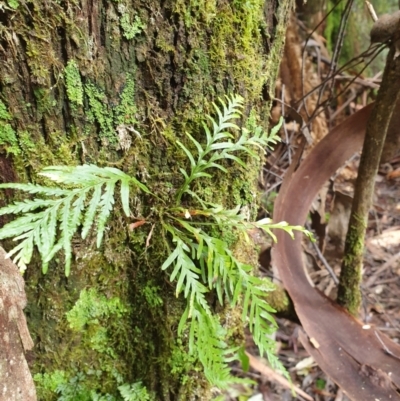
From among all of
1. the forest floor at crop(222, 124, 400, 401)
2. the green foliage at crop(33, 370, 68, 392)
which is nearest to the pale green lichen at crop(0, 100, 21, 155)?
the green foliage at crop(33, 370, 68, 392)

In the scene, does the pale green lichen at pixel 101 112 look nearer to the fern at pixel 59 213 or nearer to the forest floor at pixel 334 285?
the fern at pixel 59 213

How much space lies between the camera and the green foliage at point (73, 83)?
98cm

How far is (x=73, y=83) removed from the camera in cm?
99

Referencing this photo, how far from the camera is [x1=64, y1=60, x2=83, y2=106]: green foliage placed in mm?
978

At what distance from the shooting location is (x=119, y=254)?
1.20 meters

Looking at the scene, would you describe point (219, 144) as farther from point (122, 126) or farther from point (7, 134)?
point (7, 134)

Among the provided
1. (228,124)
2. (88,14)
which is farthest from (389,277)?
(88,14)

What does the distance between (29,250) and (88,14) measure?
0.58m

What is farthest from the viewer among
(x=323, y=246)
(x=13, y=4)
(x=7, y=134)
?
(x=323, y=246)

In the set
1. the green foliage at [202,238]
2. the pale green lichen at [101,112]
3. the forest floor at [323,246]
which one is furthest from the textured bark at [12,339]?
the forest floor at [323,246]

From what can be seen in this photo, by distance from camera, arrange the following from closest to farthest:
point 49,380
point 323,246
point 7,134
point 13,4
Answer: point 13,4
point 7,134
point 49,380
point 323,246

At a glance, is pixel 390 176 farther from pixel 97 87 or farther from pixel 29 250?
pixel 29 250

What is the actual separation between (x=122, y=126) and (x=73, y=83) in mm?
166

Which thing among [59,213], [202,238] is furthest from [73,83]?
[202,238]
